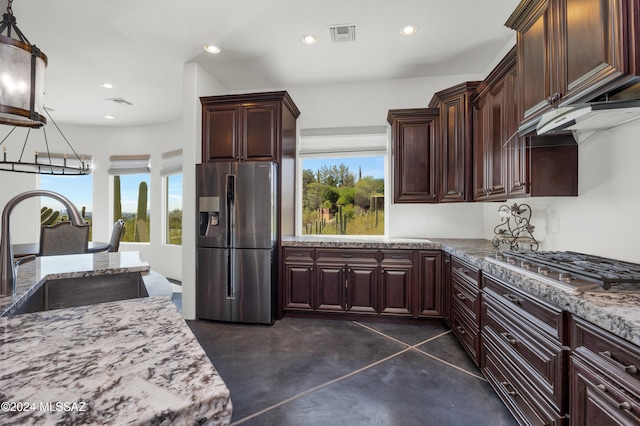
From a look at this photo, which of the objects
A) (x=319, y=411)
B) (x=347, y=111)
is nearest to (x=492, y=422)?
(x=319, y=411)

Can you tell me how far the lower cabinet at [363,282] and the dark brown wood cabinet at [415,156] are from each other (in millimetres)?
682

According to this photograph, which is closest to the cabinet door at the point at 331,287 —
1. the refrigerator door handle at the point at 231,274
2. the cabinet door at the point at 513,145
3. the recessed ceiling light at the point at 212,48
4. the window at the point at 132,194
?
the refrigerator door handle at the point at 231,274

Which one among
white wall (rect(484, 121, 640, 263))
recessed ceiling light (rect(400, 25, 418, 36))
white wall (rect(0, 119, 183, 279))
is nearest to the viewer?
white wall (rect(484, 121, 640, 263))

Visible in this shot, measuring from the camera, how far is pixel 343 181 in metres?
4.08

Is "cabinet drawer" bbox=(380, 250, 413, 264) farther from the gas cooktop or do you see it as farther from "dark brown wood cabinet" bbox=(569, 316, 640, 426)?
"dark brown wood cabinet" bbox=(569, 316, 640, 426)

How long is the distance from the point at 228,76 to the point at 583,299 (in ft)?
13.0

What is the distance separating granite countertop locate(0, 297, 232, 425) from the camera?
1.45 feet

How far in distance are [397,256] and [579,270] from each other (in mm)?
1865

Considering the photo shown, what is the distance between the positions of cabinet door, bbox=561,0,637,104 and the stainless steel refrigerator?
2.49 meters

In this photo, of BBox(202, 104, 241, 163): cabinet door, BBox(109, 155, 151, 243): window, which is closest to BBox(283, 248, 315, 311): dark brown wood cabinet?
BBox(202, 104, 241, 163): cabinet door

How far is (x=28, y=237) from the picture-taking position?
208 inches

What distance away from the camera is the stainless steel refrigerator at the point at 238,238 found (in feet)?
10.5

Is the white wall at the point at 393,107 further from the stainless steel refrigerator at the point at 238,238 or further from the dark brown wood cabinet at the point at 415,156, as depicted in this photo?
the stainless steel refrigerator at the point at 238,238

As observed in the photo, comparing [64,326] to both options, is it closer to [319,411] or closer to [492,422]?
[319,411]
